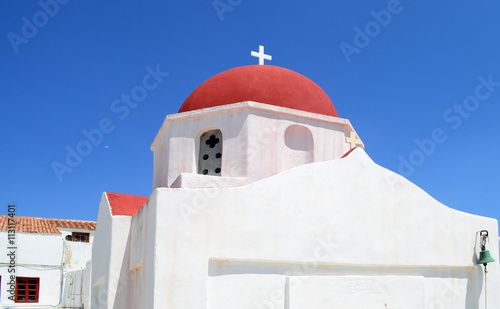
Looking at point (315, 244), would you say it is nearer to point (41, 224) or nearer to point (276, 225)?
point (276, 225)

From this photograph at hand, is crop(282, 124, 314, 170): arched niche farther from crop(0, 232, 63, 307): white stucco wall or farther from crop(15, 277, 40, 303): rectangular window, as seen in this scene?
crop(15, 277, 40, 303): rectangular window

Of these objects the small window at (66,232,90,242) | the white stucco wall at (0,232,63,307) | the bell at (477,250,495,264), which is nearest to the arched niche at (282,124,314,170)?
the bell at (477,250,495,264)

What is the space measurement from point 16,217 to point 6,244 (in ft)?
7.54

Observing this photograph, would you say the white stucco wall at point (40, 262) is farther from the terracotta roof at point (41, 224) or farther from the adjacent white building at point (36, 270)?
the terracotta roof at point (41, 224)

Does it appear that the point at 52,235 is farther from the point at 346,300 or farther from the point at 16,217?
the point at 346,300

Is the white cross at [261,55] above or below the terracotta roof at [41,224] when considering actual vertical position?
above

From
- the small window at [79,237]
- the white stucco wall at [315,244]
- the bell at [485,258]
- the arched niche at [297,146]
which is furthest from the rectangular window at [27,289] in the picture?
the bell at [485,258]

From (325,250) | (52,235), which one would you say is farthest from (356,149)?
(52,235)

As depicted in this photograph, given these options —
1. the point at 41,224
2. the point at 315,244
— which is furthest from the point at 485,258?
the point at 41,224

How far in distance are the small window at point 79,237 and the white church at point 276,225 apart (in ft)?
43.3

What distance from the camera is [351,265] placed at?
6.55 meters

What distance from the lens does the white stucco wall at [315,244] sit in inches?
221

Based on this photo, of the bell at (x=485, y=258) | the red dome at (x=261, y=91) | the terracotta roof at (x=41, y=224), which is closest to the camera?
the bell at (x=485, y=258)

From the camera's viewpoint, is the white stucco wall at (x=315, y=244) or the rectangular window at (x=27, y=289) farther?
the rectangular window at (x=27, y=289)
